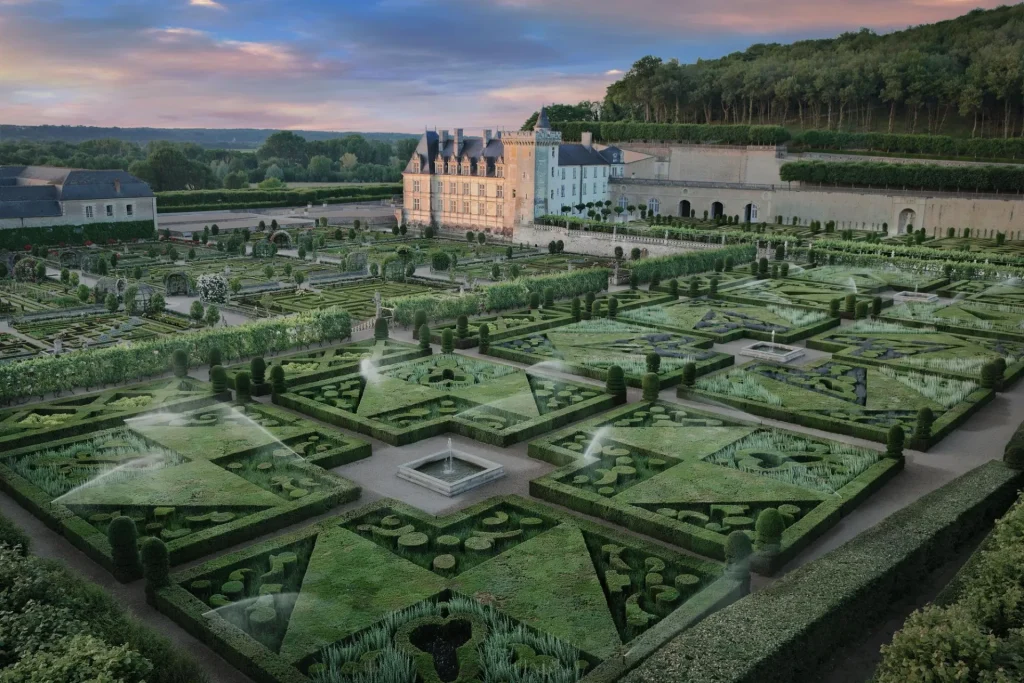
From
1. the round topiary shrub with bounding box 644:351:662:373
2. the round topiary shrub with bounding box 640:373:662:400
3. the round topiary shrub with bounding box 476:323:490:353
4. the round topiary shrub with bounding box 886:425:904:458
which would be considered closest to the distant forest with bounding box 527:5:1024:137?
the round topiary shrub with bounding box 644:351:662:373

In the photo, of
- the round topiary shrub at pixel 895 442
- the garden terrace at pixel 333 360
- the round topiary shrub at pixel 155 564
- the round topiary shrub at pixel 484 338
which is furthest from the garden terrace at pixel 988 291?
the round topiary shrub at pixel 155 564

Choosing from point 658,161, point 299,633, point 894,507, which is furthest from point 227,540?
point 658,161

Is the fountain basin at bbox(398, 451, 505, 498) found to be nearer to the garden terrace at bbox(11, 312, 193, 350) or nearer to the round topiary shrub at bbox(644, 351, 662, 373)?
the round topiary shrub at bbox(644, 351, 662, 373)

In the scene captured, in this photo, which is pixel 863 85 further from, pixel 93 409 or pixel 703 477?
pixel 93 409

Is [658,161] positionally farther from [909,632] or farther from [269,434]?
[909,632]

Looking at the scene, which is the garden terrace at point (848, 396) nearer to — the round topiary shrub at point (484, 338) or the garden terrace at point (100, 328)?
the round topiary shrub at point (484, 338)
